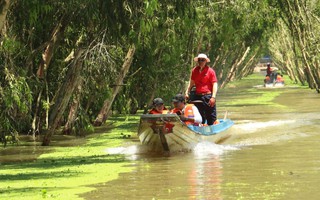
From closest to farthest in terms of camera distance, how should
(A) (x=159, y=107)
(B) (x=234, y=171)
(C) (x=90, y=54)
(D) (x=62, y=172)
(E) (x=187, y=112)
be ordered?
(B) (x=234, y=171) < (D) (x=62, y=172) < (C) (x=90, y=54) < (A) (x=159, y=107) < (E) (x=187, y=112)

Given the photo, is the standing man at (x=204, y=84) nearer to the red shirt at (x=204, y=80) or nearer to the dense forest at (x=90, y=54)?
the red shirt at (x=204, y=80)

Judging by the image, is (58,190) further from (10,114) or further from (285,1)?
(285,1)

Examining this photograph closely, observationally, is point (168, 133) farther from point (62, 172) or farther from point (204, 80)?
point (62, 172)

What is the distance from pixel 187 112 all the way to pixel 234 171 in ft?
16.6

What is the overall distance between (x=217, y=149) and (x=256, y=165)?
13.0ft

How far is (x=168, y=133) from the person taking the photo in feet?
63.3

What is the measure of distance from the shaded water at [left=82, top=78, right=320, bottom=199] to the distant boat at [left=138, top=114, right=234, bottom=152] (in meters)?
0.29

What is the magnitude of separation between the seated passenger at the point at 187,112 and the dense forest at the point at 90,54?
1.64m

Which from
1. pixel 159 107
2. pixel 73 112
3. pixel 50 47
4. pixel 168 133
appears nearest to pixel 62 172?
pixel 168 133

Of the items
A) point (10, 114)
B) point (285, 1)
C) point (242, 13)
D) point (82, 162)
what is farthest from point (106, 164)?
point (285, 1)

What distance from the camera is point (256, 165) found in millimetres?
16203

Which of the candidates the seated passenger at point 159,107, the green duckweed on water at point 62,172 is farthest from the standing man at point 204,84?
the green duckweed on water at point 62,172

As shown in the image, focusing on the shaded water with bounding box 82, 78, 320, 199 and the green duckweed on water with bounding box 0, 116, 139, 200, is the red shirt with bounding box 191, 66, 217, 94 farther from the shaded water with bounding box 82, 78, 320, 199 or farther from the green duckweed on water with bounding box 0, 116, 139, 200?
the green duckweed on water with bounding box 0, 116, 139, 200

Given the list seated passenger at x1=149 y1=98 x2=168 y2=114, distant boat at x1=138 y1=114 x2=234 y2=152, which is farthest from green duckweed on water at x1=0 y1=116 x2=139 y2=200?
seated passenger at x1=149 y1=98 x2=168 y2=114
